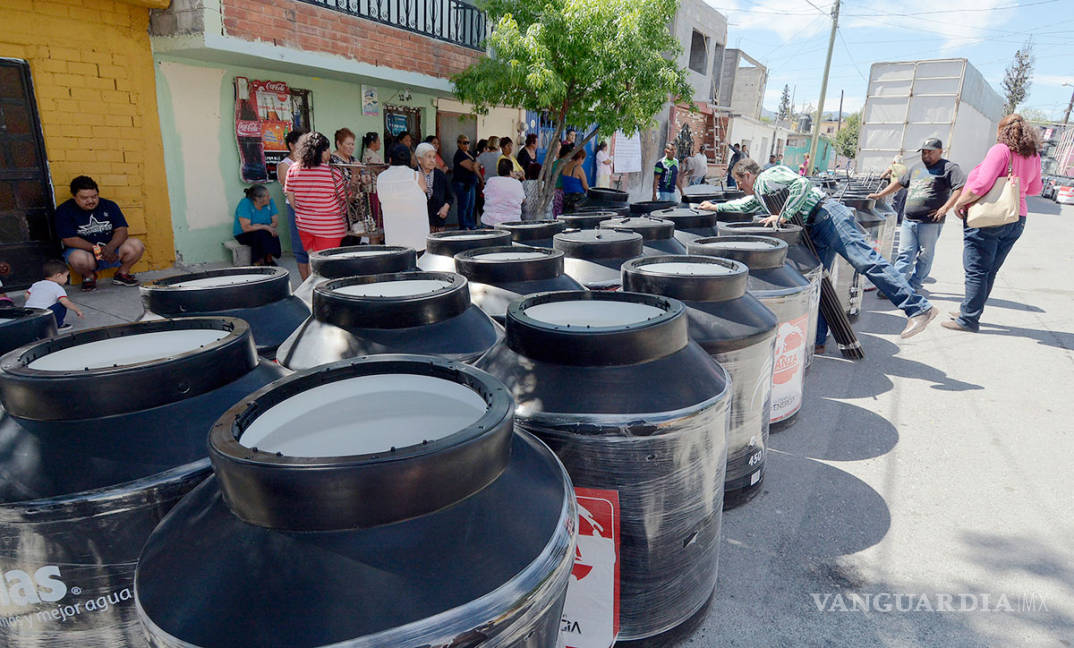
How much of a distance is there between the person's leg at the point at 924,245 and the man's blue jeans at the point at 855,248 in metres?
2.41

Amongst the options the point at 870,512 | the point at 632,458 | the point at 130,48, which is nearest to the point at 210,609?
the point at 632,458

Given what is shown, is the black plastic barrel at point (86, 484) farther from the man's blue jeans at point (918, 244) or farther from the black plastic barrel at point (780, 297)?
the man's blue jeans at point (918, 244)

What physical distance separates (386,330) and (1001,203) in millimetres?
6163

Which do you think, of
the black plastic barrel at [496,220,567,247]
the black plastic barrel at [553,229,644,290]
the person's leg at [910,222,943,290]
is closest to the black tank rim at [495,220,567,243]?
the black plastic barrel at [496,220,567,247]

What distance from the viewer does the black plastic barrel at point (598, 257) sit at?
3.58 meters

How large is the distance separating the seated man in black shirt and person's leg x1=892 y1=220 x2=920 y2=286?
29.4 ft

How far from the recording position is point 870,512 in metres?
3.16

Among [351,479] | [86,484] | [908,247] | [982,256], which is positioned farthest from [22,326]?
Result: [908,247]

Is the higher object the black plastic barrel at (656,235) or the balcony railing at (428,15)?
the balcony railing at (428,15)

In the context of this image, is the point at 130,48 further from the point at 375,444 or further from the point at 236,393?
the point at 375,444

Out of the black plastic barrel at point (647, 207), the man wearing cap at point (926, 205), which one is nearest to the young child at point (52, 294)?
the black plastic barrel at point (647, 207)

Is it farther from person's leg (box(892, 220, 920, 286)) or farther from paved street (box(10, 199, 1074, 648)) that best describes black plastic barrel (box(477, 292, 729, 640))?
person's leg (box(892, 220, 920, 286))

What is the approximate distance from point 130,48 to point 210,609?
317 inches

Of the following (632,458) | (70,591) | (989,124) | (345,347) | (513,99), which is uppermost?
(989,124)
